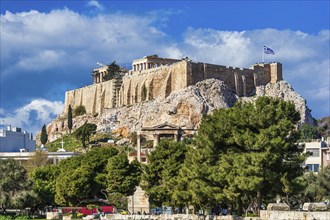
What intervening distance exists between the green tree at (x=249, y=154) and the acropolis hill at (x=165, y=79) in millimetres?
105506

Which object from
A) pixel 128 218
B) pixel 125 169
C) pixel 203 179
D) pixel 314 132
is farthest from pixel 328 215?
pixel 314 132

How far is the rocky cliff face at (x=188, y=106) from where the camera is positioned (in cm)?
15100

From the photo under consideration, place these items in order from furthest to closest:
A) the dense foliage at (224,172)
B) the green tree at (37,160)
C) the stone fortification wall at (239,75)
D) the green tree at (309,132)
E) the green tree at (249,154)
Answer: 1. the stone fortification wall at (239,75)
2. the green tree at (309,132)
3. the green tree at (37,160)
4. the dense foliage at (224,172)
5. the green tree at (249,154)

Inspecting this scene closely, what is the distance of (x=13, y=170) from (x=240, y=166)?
37.7 m

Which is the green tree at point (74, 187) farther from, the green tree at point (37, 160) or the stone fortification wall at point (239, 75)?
the stone fortification wall at point (239, 75)

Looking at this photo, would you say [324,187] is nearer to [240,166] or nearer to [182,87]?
[240,166]

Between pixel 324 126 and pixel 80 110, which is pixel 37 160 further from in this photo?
pixel 324 126

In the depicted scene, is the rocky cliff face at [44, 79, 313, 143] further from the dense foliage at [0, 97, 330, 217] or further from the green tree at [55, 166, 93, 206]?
the dense foliage at [0, 97, 330, 217]

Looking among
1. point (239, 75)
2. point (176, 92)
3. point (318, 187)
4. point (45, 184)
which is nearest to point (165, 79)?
point (176, 92)

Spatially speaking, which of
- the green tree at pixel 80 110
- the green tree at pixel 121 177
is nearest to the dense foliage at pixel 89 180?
the green tree at pixel 121 177

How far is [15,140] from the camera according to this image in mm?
140000

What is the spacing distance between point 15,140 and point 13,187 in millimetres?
64920

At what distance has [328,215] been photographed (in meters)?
35.9

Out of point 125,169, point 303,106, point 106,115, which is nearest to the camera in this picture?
point 125,169
